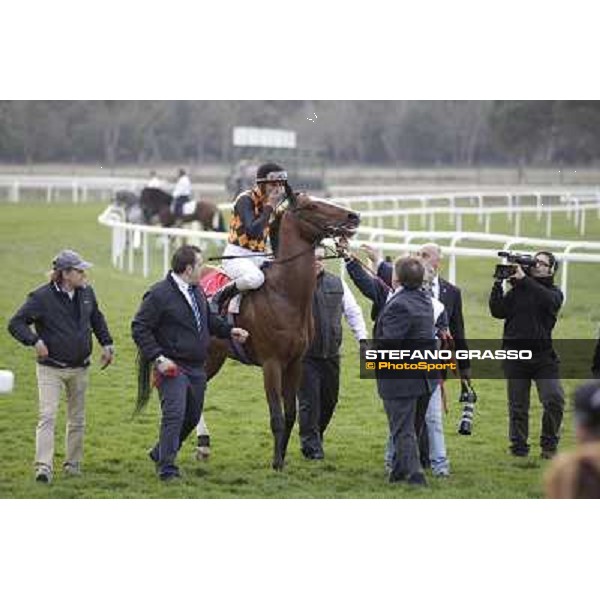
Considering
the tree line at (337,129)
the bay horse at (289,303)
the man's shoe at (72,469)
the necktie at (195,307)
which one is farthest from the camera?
the tree line at (337,129)

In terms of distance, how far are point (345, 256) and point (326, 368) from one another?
1.07m

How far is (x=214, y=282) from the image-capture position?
9.61m

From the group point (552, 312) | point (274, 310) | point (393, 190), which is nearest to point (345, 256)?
point (274, 310)

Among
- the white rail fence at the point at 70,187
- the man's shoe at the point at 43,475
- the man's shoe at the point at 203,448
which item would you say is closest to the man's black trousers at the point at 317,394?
the man's shoe at the point at 203,448

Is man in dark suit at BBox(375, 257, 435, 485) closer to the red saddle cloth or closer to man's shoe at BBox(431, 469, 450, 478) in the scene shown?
man's shoe at BBox(431, 469, 450, 478)

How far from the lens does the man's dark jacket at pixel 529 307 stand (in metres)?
9.48

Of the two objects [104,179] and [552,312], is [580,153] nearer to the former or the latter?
[552,312]

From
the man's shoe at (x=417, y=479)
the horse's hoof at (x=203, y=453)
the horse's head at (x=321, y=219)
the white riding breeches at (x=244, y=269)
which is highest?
the horse's head at (x=321, y=219)

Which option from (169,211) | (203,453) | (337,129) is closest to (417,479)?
(203,453)

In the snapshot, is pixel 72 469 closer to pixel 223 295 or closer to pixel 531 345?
pixel 223 295

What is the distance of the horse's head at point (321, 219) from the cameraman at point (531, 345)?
47.0 inches

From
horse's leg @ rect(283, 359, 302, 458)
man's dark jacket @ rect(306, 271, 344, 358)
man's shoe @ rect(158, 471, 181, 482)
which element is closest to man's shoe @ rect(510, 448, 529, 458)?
man's dark jacket @ rect(306, 271, 344, 358)

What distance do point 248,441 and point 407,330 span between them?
196cm

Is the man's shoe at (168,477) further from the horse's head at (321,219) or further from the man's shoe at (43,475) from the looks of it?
the horse's head at (321,219)
